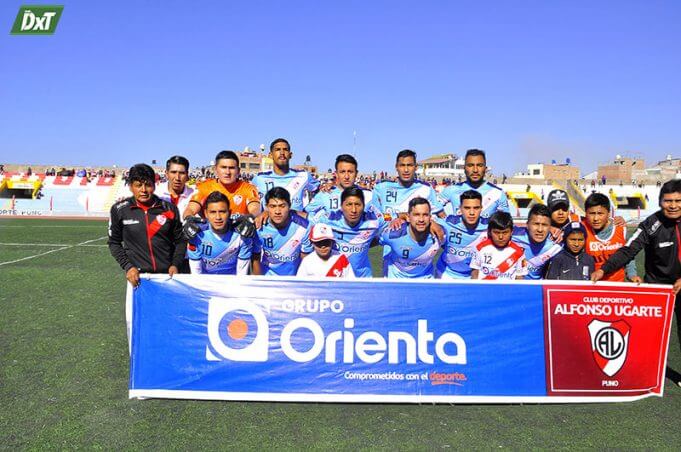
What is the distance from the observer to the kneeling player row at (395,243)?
5.18m

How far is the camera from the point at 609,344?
454 centimetres

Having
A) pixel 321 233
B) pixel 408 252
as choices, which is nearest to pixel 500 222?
pixel 408 252

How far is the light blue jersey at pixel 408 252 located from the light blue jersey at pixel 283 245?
980 mm

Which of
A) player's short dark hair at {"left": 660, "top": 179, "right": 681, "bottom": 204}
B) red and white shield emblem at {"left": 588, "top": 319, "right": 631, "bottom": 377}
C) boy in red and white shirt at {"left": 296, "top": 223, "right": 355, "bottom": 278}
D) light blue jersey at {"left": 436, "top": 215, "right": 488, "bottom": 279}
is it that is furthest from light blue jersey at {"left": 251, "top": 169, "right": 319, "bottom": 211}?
player's short dark hair at {"left": 660, "top": 179, "right": 681, "bottom": 204}

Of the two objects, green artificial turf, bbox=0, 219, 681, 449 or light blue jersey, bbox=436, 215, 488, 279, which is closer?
green artificial turf, bbox=0, 219, 681, 449

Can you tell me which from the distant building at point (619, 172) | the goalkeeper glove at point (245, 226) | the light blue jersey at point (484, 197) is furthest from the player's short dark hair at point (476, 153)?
the distant building at point (619, 172)

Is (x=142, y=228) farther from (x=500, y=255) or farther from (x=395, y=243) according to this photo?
(x=500, y=255)

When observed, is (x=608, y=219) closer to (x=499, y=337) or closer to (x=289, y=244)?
(x=499, y=337)

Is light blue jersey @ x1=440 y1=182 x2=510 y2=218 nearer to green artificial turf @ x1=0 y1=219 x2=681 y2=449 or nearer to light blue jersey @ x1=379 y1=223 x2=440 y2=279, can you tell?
light blue jersey @ x1=379 y1=223 x2=440 y2=279

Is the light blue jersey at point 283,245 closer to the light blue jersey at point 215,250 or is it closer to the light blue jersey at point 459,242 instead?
the light blue jersey at point 215,250

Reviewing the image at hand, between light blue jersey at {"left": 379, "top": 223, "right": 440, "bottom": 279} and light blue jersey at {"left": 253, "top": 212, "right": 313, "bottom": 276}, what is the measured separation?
0.98m

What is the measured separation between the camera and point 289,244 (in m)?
5.46

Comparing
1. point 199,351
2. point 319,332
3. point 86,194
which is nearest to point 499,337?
point 319,332

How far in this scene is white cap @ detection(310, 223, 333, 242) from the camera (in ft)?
17.0
